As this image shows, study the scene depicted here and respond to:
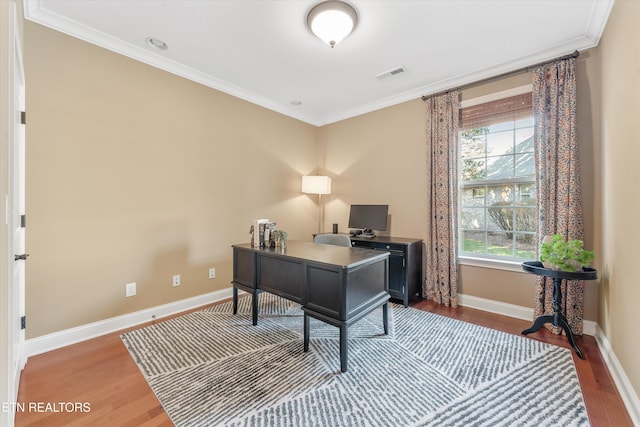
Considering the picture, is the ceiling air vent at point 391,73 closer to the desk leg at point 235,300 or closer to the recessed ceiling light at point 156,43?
the recessed ceiling light at point 156,43

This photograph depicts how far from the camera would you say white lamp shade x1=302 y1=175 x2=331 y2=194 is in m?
4.17

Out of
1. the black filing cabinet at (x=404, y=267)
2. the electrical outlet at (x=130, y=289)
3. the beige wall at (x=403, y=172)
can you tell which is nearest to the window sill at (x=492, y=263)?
the beige wall at (x=403, y=172)

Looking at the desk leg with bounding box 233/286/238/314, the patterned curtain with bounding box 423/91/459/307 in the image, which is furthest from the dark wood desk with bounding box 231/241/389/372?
the patterned curtain with bounding box 423/91/459/307

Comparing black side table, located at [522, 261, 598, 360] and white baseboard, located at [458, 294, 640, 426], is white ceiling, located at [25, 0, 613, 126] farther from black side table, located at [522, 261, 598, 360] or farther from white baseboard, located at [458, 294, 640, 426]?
white baseboard, located at [458, 294, 640, 426]

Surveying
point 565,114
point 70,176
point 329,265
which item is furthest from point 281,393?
point 565,114

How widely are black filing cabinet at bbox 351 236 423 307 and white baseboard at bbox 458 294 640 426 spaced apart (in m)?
0.54

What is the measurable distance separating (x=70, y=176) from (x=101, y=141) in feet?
1.31

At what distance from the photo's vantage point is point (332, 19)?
2.04 meters

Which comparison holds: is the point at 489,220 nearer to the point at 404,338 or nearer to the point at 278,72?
the point at 404,338

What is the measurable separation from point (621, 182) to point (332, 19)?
2.34 m

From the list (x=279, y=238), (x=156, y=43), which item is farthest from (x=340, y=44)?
(x=279, y=238)

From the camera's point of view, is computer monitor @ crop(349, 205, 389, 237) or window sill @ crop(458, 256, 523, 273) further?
computer monitor @ crop(349, 205, 389, 237)

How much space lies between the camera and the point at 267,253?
2400 mm

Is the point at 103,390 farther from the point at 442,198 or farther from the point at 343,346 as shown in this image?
the point at 442,198
